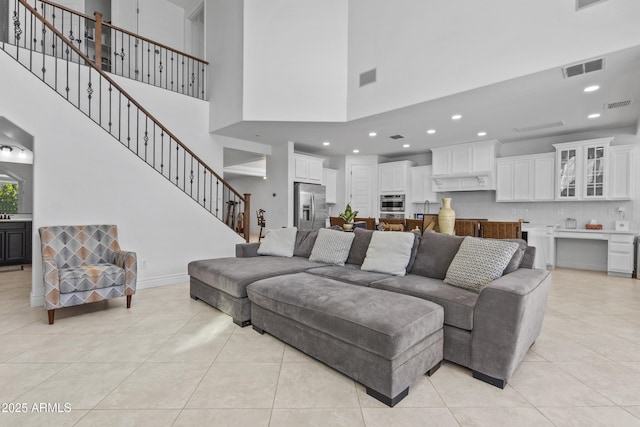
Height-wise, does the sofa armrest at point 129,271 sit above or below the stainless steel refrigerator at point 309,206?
below

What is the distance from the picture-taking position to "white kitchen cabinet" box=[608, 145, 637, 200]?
17.0 ft

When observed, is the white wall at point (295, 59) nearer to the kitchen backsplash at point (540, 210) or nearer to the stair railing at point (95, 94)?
the stair railing at point (95, 94)

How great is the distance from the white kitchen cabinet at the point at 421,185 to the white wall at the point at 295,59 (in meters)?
3.46

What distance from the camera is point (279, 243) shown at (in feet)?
13.2

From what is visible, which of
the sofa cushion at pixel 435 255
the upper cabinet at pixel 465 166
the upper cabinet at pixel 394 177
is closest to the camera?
the sofa cushion at pixel 435 255

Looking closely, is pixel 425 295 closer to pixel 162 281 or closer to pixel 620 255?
pixel 162 281

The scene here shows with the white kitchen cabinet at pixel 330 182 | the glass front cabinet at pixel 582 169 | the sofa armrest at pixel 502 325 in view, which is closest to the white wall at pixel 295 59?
the white kitchen cabinet at pixel 330 182

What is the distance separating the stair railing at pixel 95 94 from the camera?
409 centimetres

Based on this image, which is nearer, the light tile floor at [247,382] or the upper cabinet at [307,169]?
the light tile floor at [247,382]

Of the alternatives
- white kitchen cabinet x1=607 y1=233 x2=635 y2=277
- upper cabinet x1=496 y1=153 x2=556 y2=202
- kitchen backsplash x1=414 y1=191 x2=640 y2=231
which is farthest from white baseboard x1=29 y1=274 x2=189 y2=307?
white kitchen cabinet x1=607 y1=233 x2=635 y2=277

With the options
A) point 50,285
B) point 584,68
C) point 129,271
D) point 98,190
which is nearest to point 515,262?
point 584,68

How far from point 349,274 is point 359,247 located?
57 cm

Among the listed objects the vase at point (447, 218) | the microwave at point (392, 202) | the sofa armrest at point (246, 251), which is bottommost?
the sofa armrest at point (246, 251)

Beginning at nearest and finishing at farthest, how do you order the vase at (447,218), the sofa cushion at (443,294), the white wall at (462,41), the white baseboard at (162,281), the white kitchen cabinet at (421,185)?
the sofa cushion at (443,294) < the white wall at (462,41) < the vase at (447,218) < the white baseboard at (162,281) < the white kitchen cabinet at (421,185)
